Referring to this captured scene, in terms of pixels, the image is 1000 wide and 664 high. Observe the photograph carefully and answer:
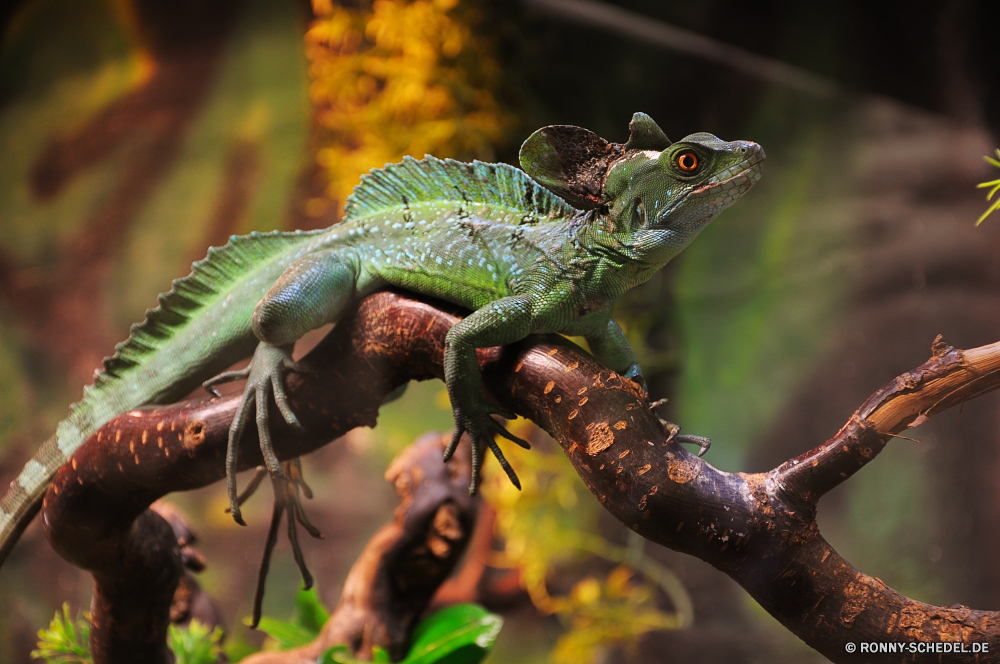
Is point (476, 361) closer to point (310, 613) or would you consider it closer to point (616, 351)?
point (616, 351)

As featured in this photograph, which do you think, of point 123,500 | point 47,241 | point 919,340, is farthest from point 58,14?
point 919,340

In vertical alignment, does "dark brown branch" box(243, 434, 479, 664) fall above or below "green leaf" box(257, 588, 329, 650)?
above

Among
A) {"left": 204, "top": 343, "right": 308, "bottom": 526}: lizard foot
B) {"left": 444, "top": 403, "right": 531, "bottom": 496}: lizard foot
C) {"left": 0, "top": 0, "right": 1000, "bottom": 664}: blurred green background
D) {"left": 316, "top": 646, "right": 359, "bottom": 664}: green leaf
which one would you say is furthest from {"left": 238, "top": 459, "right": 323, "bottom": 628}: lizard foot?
{"left": 0, "top": 0, "right": 1000, "bottom": 664}: blurred green background

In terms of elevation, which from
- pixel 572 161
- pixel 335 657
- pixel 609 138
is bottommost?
pixel 335 657

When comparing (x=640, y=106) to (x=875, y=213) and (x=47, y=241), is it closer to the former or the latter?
(x=875, y=213)

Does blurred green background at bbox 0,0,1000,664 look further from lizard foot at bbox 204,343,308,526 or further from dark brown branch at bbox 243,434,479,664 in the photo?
lizard foot at bbox 204,343,308,526

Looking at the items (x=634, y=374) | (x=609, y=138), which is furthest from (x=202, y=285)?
(x=609, y=138)
